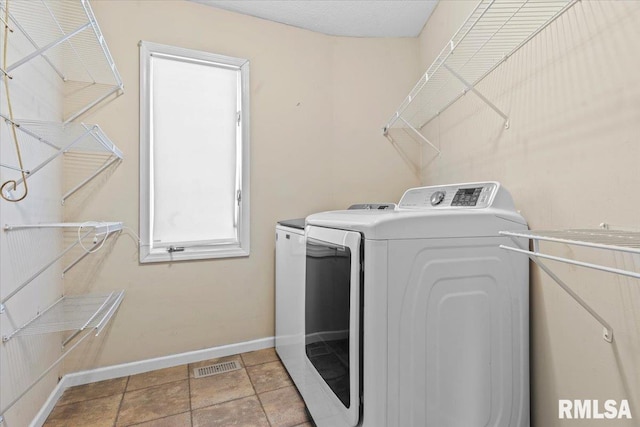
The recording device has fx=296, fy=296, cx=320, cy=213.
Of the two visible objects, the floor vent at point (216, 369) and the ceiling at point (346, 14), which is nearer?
the floor vent at point (216, 369)

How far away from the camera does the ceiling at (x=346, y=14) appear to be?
7.00ft

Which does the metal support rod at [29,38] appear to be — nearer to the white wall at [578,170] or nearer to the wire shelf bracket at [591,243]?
the wire shelf bracket at [591,243]

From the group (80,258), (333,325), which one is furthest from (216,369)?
(333,325)

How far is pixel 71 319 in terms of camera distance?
4.86 feet

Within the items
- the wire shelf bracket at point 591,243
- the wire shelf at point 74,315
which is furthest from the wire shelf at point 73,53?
the wire shelf bracket at point 591,243

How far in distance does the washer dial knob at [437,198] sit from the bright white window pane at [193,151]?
1463 millimetres

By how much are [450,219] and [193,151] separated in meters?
1.87

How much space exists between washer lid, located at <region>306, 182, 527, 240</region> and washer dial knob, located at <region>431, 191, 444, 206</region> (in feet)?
0.05

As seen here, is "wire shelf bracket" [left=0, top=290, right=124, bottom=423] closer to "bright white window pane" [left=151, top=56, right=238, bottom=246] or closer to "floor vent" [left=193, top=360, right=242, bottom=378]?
"bright white window pane" [left=151, top=56, right=238, bottom=246]

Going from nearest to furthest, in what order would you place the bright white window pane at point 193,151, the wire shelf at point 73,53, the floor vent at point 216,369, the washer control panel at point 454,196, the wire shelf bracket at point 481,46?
the wire shelf bracket at point 481,46, the washer control panel at point 454,196, the wire shelf at point 73,53, the floor vent at point 216,369, the bright white window pane at point 193,151

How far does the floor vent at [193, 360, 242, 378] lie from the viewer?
1.96 metres

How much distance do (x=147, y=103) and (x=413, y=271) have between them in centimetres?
204

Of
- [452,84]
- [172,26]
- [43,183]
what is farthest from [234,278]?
[452,84]

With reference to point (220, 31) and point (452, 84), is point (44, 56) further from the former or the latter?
point (452, 84)
